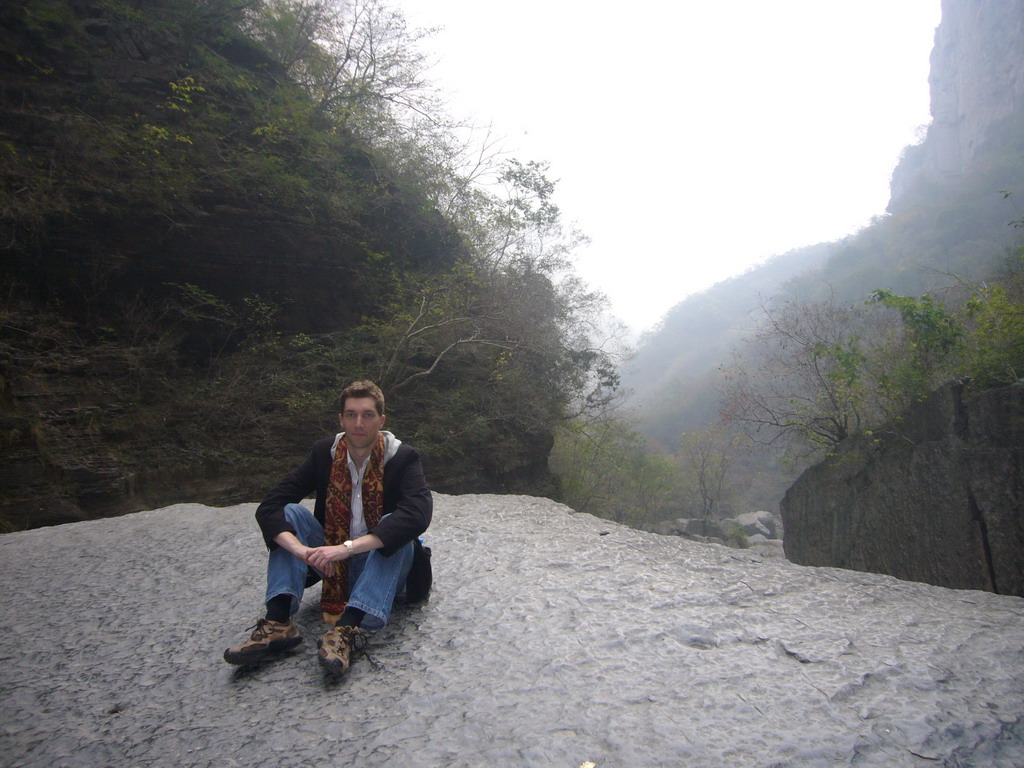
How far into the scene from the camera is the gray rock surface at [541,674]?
1.54 metres

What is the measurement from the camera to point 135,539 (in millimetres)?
4078

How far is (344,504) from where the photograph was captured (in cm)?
228

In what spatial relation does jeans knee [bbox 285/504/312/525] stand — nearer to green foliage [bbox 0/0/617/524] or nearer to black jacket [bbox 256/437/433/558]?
black jacket [bbox 256/437/433/558]

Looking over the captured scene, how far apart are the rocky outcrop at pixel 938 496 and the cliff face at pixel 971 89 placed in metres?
47.7


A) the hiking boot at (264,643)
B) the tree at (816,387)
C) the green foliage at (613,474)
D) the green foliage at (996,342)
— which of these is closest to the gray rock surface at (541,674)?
the hiking boot at (264,643)

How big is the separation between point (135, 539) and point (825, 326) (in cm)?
1281

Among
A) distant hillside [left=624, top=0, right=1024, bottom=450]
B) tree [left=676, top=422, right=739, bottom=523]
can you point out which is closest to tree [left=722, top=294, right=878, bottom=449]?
distant hillside [left=624, top=0, right=1024, bottom=450]

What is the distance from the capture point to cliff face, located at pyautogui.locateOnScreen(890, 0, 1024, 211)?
41.6 metres

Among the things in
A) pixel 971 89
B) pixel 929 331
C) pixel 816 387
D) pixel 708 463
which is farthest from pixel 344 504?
pixel 971 89

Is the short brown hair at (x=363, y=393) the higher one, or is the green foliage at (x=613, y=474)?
the short brown hair at (x=363, y=393)

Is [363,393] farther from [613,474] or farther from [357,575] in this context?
[613,474]

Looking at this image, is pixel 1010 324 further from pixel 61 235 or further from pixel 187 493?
pixel 61 235

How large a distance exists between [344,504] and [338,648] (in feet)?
2.00

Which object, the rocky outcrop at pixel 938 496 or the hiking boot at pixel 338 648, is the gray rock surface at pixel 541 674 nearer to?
the hiking boot at pixel 338 648
